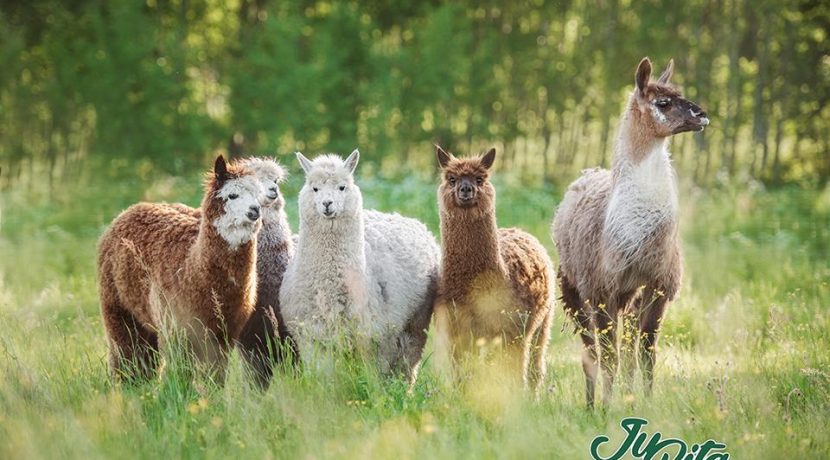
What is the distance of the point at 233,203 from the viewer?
547 centimetres

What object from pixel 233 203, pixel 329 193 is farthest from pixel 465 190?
pixel 233 203

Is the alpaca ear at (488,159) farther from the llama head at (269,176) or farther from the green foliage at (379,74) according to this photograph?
the green foliage at (379,74)

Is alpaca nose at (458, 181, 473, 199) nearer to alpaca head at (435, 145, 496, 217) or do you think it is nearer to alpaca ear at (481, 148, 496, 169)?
alpaca head at (435, 145, 496, 217)

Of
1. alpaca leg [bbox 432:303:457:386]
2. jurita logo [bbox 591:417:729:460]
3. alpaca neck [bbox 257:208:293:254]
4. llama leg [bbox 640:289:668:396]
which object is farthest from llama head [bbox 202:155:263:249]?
llama leg [bbox 640:289:668:396]

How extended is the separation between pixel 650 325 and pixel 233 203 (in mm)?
2649

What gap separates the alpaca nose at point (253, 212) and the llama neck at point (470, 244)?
1197 mm

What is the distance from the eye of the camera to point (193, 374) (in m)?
5.48

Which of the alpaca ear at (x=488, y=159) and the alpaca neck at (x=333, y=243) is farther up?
the alpaca ear at (x=488, y=159)

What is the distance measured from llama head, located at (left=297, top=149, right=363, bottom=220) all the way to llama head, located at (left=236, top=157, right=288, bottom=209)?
0.83 feet

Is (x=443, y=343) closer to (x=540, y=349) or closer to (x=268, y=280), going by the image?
(x=540, y=349)

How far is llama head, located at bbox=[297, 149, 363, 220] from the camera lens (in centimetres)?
567

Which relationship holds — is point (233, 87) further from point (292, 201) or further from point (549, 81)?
point (549, 81)

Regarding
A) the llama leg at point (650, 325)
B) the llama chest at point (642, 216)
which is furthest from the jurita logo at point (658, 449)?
the llama chest at point (642, 216)

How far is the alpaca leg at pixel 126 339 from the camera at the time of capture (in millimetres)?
6309
